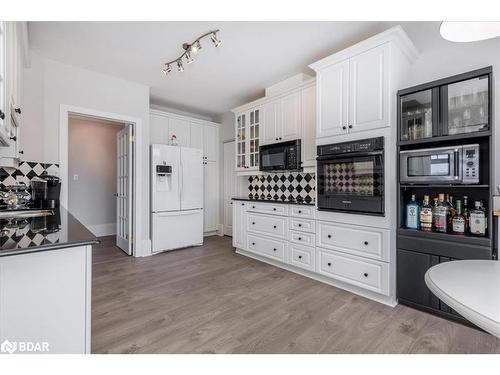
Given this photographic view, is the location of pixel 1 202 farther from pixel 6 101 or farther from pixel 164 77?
pixel 164 77

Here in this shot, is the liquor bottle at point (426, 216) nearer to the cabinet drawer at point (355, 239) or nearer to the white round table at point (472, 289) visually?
the cabinet drawer at point (355, 239)

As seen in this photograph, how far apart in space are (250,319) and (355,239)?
1229 mm

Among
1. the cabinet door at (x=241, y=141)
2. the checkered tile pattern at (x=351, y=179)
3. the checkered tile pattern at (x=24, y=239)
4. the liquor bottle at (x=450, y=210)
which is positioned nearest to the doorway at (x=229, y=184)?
the cabinet door at (x=241, y=141)

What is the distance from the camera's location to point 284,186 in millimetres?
3811

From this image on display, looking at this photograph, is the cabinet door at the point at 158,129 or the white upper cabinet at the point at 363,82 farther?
the cabinet door at the point at 158,129

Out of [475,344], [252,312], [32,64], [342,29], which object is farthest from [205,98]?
[475,344]

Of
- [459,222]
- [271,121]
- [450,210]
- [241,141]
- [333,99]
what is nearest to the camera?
[459,222]

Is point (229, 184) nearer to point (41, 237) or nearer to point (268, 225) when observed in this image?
point (268, 225)

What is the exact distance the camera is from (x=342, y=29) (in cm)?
233

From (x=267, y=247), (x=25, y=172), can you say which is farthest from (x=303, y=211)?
(x=25, y=172)

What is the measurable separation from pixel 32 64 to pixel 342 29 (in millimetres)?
3373

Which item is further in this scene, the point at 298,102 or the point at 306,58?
the point at 298,102

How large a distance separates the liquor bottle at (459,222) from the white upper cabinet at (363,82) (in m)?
0.85

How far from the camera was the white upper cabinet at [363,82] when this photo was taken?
2172 millimetres
